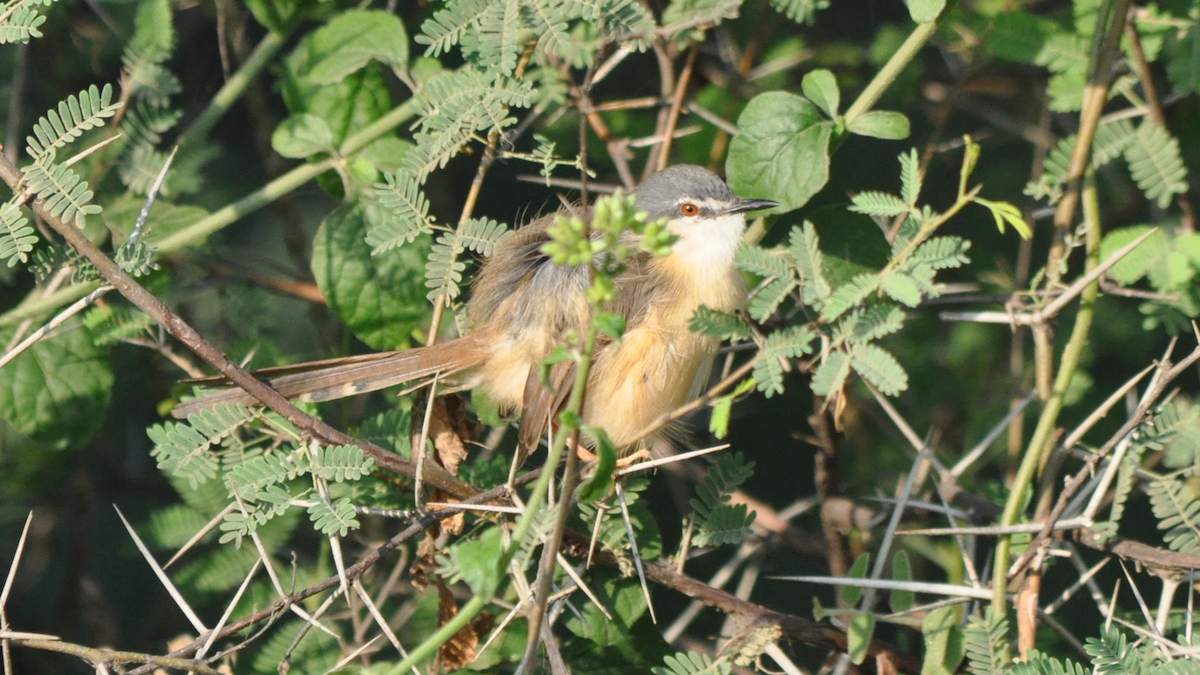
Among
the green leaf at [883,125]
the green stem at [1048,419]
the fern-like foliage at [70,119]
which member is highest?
the fern-like foliage at [70,119]

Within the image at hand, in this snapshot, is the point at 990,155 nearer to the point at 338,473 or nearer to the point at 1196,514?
the point at 1196,514

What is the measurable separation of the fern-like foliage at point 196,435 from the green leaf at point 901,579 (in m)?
1.70

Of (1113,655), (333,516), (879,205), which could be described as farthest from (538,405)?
(1113,655)

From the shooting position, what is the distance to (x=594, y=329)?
1.60m

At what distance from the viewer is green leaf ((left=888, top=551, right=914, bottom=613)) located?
275 centimetres

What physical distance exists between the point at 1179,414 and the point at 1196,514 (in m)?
0.32

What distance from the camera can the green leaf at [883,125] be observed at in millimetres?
2711

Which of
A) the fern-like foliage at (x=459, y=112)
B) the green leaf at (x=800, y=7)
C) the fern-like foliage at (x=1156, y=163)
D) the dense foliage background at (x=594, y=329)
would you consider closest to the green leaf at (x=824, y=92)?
the dense foliage background at (x=594, y=329)

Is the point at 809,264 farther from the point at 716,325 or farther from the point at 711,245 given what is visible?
the point at 711,245

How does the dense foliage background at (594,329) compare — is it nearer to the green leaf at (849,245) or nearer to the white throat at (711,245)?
the green leaf at (849,245)

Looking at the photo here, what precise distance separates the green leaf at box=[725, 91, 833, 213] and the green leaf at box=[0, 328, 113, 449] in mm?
1995

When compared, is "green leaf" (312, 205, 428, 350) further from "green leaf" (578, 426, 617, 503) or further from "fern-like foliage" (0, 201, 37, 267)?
"green leaf" (578, 426, 617, 503)

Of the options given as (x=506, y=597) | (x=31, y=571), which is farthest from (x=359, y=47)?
(x=31, y=571)

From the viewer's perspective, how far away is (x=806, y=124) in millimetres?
2799
